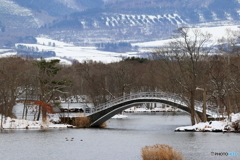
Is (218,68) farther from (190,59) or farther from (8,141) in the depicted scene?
(8,141)

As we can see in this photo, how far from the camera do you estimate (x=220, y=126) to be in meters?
65.1

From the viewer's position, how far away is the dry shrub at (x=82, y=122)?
256 feet

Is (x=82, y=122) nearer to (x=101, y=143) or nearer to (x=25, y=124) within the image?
(x=25, y=124)

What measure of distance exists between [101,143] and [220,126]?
13.7 meters

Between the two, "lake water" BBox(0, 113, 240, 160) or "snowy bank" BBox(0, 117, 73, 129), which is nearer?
"lake water" BBox(0, 113, 240, 160)

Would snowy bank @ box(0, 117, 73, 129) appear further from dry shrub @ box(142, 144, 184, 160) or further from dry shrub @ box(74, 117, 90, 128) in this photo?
dry shrub @ box(142, 144, 184, 160)

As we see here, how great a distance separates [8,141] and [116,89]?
62.6 m

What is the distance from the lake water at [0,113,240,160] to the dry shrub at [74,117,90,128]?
5.33 m

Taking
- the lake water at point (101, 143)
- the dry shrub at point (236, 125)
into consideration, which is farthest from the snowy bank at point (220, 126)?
the lake water at point (101, 143)

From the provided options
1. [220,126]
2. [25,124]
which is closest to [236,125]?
[220,126]

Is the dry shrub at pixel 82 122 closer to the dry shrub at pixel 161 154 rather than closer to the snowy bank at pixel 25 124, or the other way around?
the snowy bank at pixel 25 124

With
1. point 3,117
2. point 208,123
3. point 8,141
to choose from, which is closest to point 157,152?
point 8,141

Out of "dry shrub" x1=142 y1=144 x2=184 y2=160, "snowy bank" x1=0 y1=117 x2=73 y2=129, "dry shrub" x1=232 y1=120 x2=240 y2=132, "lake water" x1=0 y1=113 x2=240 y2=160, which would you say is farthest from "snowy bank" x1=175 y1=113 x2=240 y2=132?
"dry shrub" x1=142 y1=144 x2=184 y2=160

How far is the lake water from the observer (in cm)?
4838
